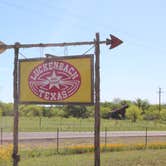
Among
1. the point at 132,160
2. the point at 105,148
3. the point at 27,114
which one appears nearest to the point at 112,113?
the point at 27,114

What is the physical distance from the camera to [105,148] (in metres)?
21.8

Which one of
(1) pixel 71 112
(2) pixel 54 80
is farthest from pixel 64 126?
(2) pixel 54 80

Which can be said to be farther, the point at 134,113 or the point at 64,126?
the point at 134,113

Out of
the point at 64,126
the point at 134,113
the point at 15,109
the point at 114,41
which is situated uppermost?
the point at 114,41

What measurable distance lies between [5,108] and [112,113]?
26.4m

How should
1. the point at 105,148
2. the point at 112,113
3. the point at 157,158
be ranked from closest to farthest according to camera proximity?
the point at 157,158, the point at 105,148, the point at 112,113

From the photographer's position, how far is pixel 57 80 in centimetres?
1047

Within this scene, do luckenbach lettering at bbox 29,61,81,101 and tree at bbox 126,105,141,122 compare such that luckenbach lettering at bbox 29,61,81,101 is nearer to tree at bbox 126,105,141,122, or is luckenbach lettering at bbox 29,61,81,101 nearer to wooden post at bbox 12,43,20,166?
wooden post at bbox 12,43,20,166

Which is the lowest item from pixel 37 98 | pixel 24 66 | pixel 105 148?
pixel 105 148

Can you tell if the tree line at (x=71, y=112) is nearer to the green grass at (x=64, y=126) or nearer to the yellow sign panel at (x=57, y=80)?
the green grass at (x=64, y=126)

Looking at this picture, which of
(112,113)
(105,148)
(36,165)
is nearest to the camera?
(36,165)

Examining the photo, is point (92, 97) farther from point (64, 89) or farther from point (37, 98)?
point (37, 98)

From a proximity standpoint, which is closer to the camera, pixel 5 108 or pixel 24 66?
pixel 24 66

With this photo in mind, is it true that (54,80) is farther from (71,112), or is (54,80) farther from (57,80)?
(71,112)
